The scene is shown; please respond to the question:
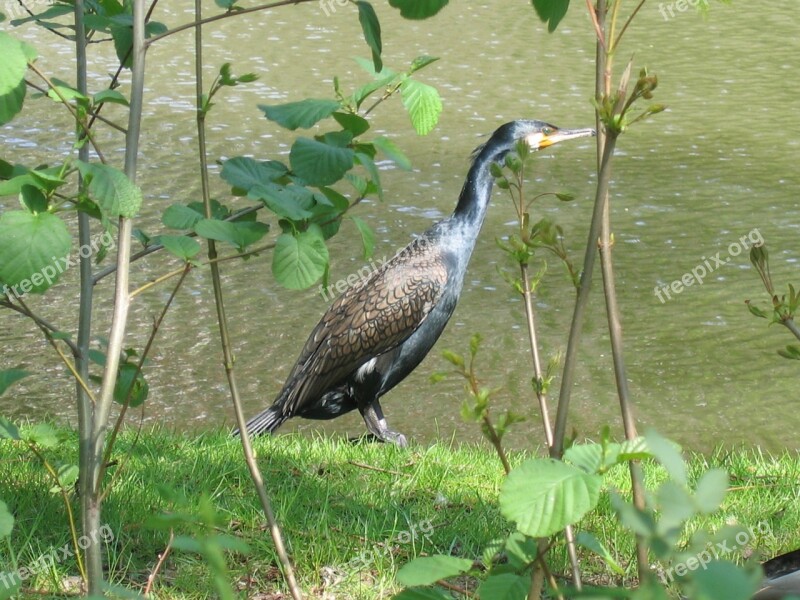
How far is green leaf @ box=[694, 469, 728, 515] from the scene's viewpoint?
816 millimetres

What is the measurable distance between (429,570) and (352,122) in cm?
103

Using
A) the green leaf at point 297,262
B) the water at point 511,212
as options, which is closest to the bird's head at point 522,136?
the water at point 511,212

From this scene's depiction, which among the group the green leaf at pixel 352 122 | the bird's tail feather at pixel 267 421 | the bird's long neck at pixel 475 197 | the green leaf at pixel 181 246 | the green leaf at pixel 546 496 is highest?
the green leaf at pixel 352 122

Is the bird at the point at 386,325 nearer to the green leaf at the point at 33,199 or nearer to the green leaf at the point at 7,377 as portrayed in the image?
the green leaf at the point at 7,377

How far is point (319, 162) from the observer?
2.14 metres

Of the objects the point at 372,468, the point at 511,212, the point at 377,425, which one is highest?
the point at 372,468

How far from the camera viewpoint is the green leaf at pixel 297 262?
206 centimetres

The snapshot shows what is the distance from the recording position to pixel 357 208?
26.5 ft

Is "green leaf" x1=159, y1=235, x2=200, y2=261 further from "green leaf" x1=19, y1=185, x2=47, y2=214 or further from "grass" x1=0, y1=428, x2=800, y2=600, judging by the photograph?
"grass" x1=0, y1=428, x2=800, y2=600

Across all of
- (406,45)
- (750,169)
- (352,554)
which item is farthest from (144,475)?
(406,45)

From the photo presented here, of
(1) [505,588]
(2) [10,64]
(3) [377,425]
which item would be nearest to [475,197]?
Result: (3) [377,425]

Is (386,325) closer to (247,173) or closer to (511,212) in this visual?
(247,173)

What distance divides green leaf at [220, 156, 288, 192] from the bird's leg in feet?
9.45

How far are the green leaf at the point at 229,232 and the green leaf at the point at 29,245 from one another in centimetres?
24
